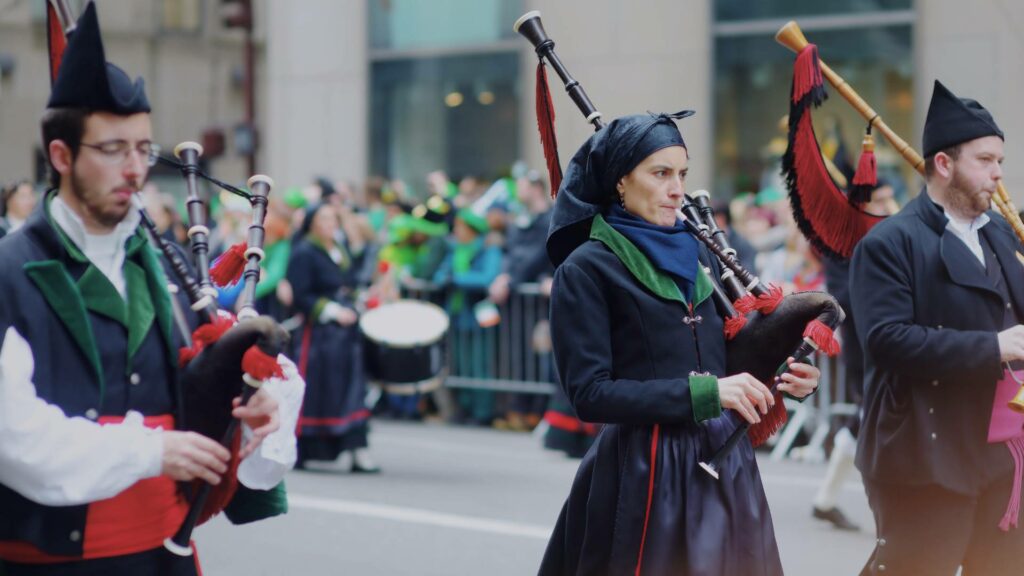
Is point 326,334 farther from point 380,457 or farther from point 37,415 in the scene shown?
point 37,415

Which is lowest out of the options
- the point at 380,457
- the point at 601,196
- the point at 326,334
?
the point at 380,457

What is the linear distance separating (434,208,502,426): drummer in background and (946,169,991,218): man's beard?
7.91 meters

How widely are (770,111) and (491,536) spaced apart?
9.62 meters

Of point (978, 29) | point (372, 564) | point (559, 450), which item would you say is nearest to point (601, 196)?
point (372, 564)

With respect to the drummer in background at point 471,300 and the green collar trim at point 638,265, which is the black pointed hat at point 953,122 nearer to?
the green collar trim at point 638,265

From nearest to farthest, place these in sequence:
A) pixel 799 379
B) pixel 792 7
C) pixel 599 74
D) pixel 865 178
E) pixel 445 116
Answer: pixel 799 379 < pixel 865 178 < pixel 792 7 < pixel 599 74 < pixel 445 116

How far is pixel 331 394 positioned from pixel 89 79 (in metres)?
7.42

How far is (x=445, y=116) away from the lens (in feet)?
63.7

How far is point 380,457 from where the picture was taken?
11.0 meters

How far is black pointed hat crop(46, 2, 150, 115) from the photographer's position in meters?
3.14

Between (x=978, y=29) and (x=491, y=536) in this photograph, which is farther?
(x=978, y=29)

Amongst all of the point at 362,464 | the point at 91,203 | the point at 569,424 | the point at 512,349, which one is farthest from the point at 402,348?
the point at 91,203

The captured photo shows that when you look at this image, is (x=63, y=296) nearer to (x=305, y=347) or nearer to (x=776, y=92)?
(x=305, y=347)

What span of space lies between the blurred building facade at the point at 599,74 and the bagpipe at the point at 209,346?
1005cm
